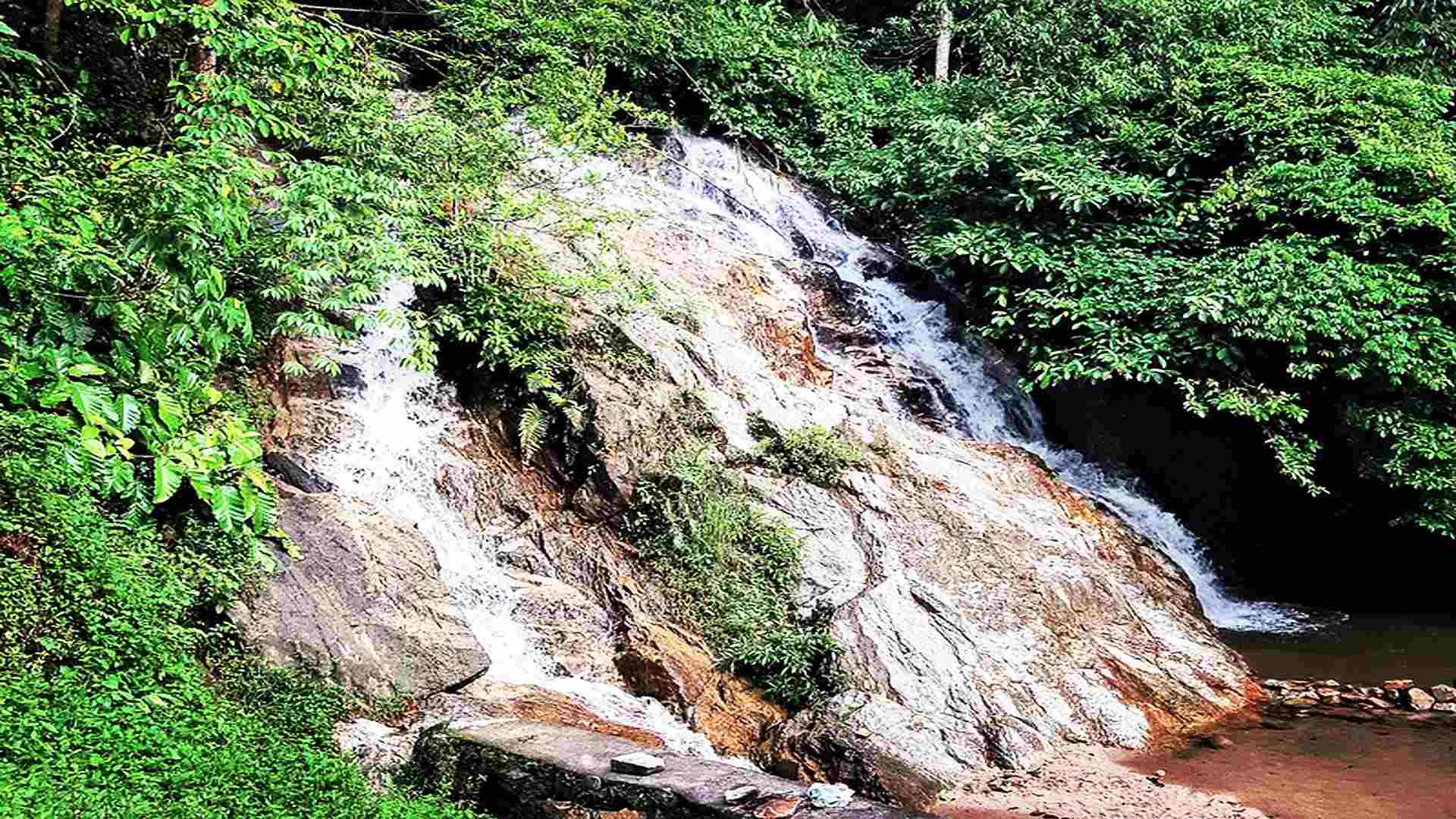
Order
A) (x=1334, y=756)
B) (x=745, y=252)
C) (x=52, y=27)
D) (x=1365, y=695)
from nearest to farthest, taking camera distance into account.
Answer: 1. (x=1334, y=756)
2. (x=52, y=27)
3. (x=1365, y=695)
4. (x=745, y=252)

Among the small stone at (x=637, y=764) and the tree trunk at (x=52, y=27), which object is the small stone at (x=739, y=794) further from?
the tree trunk at (x=52, y=27)

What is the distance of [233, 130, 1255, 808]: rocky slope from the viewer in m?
6.42

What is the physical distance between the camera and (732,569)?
305 inches

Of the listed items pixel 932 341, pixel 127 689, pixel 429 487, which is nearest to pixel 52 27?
pixel 429 487

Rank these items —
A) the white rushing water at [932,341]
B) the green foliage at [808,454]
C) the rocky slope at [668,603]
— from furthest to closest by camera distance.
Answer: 1. the white rushing water at [932,341]
2. the green foliage at [808,454]
3. the rocky slope at [668,603]

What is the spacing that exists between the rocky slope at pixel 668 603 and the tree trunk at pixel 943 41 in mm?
9135

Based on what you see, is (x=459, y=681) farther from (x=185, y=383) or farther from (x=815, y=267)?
(x=815, y=267)

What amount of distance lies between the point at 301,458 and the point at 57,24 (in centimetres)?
372

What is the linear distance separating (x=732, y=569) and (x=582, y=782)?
2.83 meters

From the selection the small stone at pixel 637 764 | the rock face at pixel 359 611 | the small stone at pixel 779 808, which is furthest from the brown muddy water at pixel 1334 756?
the rock face at pixel 359 611

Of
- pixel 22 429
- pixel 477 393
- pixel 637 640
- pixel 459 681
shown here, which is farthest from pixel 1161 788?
pixel 22 429

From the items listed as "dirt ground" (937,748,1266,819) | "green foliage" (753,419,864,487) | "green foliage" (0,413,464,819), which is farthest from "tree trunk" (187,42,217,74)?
"dirt ground" (937,748,1266,819)

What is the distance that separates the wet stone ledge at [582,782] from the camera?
4805 millimetres

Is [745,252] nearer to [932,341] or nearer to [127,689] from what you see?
[932,341]
